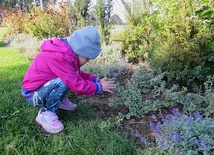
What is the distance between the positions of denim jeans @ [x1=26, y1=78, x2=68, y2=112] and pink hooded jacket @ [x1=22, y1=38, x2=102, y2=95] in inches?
2.0

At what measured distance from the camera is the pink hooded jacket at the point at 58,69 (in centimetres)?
184

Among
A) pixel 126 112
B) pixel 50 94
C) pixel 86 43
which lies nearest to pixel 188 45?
pixel 126 112

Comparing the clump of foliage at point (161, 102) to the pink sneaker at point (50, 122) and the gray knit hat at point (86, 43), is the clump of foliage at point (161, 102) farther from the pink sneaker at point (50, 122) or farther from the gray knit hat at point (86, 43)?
the gray knit hat at point (86, 43)

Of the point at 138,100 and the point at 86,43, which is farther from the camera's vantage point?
the point at 138,100

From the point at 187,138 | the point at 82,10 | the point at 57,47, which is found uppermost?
the point at 82,10

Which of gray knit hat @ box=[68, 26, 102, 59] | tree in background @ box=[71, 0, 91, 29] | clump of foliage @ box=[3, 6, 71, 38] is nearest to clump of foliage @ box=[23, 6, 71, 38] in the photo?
clump of foliage @ box=[3, 6, 71, 38]

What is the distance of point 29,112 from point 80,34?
1.07 m

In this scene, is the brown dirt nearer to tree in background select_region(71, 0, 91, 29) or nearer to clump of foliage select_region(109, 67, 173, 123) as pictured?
clump of foliage select_region(109, 67, 173, 123)

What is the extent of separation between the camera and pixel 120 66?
3.74 metres

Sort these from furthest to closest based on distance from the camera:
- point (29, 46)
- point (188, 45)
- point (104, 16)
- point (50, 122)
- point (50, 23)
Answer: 1. point (50, 23)
2. point (29, 46)
3. point (104, 16)
4. point (188, 45)
5. point (50, 122)

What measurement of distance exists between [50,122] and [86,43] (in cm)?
83

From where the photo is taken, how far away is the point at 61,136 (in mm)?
1902

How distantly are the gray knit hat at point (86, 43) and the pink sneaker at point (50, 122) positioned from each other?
26.7 inches

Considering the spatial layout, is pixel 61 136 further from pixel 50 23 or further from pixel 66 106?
pixel 50 23
